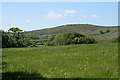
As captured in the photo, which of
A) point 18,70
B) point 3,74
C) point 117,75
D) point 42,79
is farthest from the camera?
point 18,70

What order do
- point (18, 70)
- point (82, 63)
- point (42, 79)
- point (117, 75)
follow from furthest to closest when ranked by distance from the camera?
point (82, 63)
point (18, 70)
point (117, 75)
point (42, 79)

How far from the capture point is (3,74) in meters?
9.53

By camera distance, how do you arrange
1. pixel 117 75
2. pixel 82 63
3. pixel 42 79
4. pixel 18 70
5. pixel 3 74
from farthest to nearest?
pixel 82 63
pixel 18 70
pixel 3 74
pixel 117 75
pixel 42 79

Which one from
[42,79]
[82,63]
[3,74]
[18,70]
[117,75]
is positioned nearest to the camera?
[42,79]

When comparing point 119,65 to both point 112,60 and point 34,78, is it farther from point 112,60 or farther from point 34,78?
point 34,78

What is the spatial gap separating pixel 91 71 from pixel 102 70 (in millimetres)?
648

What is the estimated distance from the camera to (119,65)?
1061cm

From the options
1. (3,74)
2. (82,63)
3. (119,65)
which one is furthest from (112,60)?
(3,74)

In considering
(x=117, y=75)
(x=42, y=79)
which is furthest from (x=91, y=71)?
(x=42, y=79)

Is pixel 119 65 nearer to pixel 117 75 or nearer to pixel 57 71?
pixel 117 75

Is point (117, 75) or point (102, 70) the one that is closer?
point (117, 75)

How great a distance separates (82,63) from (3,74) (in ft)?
15.6

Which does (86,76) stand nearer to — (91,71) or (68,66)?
(91,71)

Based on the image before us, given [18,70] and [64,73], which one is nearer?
[64,73]
